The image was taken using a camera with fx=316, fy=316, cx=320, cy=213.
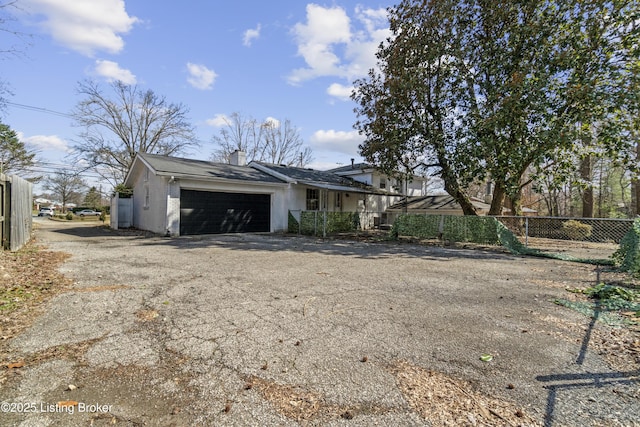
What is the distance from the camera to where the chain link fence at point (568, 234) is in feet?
37.5

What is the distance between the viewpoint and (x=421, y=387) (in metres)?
2.45

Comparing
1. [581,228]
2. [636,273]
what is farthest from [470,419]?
[581,228]

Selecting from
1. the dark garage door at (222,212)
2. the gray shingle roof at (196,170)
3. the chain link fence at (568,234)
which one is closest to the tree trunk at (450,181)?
the chain link fence at (568,234)

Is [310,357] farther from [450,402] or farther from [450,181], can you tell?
[450,181]

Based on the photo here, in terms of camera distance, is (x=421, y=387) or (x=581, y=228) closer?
(x=421, y=387)

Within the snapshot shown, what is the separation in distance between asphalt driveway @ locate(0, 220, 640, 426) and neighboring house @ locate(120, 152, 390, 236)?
830 centimetres

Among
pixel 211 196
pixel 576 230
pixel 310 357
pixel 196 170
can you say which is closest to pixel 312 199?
pixel 211 196

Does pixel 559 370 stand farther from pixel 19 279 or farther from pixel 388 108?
pixel 388 108

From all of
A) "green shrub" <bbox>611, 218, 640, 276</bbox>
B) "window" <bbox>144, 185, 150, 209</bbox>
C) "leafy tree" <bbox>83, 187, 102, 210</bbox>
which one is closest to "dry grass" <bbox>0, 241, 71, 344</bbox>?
"window" <bbox>144, 185, 150, 209</bbox>

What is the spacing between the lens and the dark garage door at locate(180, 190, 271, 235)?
46.3ft

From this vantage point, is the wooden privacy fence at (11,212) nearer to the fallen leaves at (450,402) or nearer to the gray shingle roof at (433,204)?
the fallen leaves at (450,402)

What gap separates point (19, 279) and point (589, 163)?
28.6 meters

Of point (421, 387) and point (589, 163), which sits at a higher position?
point (589, 163)

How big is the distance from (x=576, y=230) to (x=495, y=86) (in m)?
8.31
